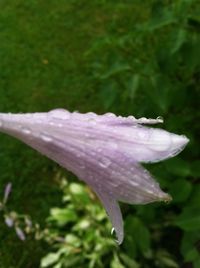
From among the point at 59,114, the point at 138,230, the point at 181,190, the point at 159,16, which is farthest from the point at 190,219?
the point at 59,114

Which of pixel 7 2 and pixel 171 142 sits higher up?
pixel 171 142

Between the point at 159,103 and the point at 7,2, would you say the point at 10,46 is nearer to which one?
the point at 7,2

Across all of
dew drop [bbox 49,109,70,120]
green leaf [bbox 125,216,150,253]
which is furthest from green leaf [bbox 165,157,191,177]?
dew drop [bbox 49,109,70,120]

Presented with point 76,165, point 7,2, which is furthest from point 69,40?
point 76,165

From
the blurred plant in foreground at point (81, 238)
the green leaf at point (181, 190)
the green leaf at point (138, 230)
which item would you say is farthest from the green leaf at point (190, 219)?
the blurred plant in foreground at point (81, 238)

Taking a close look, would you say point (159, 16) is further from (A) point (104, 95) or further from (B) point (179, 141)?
(B) point (179, 141)

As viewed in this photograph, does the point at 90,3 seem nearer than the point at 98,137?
No

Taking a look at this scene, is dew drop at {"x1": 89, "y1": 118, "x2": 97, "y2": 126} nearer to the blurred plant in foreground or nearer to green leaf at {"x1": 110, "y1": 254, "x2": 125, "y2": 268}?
the blurred plant in foreground
